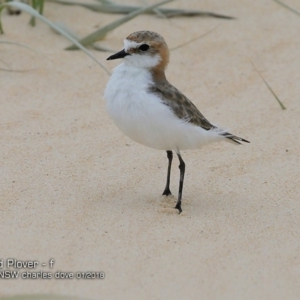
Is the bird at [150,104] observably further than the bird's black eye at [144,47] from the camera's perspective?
No

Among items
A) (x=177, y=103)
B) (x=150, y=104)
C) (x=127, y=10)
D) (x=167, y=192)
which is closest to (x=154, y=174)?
(x=167, y=192)

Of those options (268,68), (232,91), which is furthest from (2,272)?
(268,68)

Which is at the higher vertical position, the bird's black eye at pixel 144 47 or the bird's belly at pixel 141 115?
the bird's black eye at pixel 144 47

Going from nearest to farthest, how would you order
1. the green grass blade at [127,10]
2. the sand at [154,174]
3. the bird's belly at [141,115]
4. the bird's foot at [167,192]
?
the sand at [154,174] → the bird's belly at [141,115] → the bird's foot at [167,192] → the green grass blade at [127,10]

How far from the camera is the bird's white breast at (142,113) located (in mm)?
4711

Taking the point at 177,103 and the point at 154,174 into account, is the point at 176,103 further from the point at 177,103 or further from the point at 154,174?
the point at 154,174

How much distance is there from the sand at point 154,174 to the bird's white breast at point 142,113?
51 centimetres

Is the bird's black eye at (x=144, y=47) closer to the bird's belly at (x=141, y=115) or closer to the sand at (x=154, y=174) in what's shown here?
the bird's belly at (x=141, y=115)

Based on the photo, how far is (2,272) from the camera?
13.3 feet

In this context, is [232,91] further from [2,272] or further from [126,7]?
[2,272]

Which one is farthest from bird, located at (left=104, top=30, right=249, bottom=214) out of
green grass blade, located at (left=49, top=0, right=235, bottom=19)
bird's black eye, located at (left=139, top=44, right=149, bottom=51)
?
green grass blade, located at (left=49, top=0, right=235, bottom=19)

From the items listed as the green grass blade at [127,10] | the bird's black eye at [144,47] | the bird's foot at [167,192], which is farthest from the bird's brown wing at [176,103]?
the green grass blade at [127,10]

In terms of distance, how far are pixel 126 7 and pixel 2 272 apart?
453 centimetres

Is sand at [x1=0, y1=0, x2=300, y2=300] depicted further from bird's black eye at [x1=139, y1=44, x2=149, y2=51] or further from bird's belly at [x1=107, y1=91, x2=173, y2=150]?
bird's black eye at [x1=139, y1=44, x2=149, y2=51]
